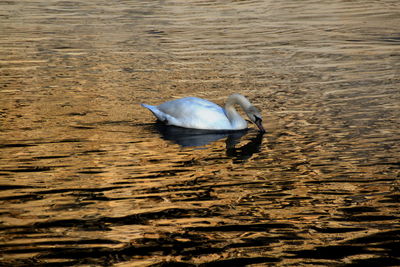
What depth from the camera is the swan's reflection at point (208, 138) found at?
457 inches

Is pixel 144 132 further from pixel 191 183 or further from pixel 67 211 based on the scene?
pixel 67 211

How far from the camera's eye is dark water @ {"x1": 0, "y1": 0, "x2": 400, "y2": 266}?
735 centimetres

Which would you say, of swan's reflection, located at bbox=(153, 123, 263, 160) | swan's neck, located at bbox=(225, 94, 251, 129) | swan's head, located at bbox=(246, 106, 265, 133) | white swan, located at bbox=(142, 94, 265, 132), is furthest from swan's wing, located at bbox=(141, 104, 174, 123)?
swan's head, located at bbox=(246, 106, 265, 133)

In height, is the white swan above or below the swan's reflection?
above

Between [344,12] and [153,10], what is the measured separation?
9.01 meters

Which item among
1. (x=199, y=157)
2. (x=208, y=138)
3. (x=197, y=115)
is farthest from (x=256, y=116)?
(x=199, y=157)

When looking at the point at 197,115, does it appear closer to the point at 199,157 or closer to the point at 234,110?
the point at 234,110

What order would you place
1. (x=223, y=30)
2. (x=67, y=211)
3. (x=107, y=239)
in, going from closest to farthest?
(x=107, y=239)
(x=67, y=211)
(x=223, y=30)

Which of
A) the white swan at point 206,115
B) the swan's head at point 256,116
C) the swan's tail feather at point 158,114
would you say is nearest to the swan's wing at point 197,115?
the white swan at point 206,115

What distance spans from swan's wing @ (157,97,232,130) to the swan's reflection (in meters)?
0.10

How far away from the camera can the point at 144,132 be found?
12.9m

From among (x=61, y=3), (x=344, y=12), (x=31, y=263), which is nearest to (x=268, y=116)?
(x=31, y=263)

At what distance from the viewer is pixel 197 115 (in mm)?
13016

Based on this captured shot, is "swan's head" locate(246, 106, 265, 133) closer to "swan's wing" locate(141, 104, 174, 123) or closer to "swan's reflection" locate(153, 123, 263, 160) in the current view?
"swan's reflection" locate(153, 123, 263, 160)
